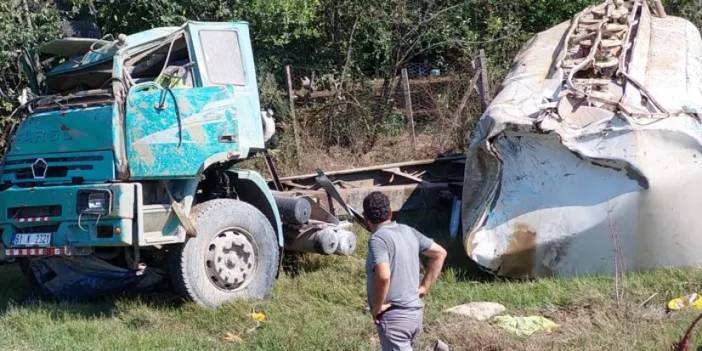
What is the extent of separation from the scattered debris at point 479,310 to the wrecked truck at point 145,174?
1.85 meters

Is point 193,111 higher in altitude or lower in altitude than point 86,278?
higher

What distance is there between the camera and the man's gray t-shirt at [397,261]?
5.31m

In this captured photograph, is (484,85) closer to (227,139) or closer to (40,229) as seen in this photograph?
(227,139)

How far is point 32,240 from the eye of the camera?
8.22 m

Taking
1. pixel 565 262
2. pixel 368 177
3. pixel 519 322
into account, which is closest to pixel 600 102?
pixel 565 262

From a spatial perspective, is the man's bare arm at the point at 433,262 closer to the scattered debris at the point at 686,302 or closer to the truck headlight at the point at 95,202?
the scattered debris at the point at 686,302

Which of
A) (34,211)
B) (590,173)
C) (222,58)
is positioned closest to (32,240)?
(34,211)

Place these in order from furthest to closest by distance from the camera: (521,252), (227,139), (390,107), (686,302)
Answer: (390,107) < (521,252) < (227,139) < (686,302)

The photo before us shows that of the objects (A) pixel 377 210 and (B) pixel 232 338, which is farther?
(B) pixel 232 338

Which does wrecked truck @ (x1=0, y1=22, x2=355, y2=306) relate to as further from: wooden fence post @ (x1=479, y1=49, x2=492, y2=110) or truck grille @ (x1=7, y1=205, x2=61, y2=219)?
wooden fence post @ (x1=479, y1=49, x2=492, y2=110)

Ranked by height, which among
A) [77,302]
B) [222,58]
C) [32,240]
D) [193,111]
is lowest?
[77,302]

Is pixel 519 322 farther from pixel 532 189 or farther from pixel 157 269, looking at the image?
pixel 157 269

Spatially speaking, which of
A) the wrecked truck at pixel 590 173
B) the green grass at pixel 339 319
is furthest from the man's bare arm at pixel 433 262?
the wrecked truck at pixel 590 173

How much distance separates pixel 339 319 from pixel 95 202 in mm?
2226
